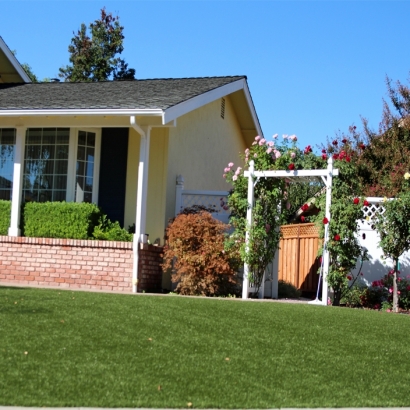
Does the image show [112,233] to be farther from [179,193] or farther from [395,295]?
[395,295]

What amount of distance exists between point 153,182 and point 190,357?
810cm

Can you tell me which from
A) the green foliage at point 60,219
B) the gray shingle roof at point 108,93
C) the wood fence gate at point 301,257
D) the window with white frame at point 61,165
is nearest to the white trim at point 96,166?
the window with white frame at point 61,165

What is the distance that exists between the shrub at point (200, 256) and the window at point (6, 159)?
3977 millimetres

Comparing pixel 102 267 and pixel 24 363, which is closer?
pixel 24 363

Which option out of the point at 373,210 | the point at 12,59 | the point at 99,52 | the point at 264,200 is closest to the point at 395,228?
the point at 373,210

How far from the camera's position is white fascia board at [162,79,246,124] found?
41.6ft

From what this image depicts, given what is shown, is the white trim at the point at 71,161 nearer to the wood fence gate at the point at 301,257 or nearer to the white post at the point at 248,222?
the white post at the point at 248,222

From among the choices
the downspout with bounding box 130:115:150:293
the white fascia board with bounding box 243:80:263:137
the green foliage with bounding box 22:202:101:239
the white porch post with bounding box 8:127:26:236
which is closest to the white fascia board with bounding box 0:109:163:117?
the downspout with bounding box 130:115:150:293

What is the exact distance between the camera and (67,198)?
1419cm

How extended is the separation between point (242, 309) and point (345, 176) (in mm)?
3904

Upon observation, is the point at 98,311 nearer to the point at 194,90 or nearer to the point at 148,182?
the point at 148,182

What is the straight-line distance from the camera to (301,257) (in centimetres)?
1662

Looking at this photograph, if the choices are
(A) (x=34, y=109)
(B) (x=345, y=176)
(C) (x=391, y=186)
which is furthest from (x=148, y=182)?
(C) (x=391, y=186)

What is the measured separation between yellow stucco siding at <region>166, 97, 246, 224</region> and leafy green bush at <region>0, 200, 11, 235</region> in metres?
3.18
